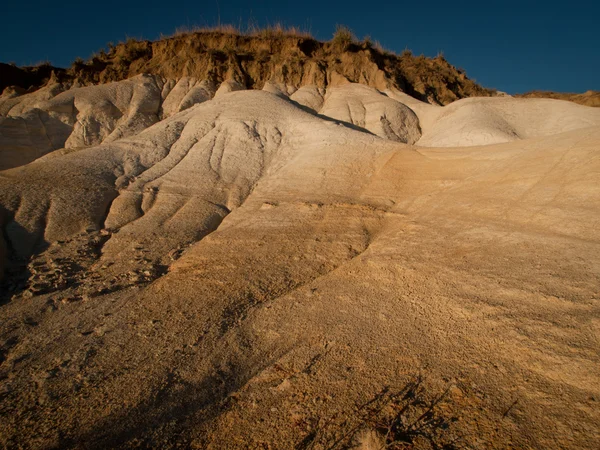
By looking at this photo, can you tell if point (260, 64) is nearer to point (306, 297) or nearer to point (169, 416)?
point (306, 297)

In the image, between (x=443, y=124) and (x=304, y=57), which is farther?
(x=304, y=57)

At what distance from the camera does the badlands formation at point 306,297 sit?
1860 mm

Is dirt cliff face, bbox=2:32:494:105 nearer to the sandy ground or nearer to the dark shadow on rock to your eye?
the sandy ground

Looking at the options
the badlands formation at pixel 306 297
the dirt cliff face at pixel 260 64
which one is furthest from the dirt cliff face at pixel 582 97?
the badlands formation at pixel 306 297

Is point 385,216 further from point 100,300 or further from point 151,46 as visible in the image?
point 151,46

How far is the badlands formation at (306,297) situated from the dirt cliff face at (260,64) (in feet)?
28.7

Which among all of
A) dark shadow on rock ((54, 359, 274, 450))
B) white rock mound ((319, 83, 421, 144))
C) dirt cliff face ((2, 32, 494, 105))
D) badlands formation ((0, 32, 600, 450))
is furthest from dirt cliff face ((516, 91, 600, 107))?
dark shadow on rock ((54, 359, 274, 450))

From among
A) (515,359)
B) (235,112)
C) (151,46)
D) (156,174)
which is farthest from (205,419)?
(151,46)

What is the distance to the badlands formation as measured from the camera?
1.86 meters

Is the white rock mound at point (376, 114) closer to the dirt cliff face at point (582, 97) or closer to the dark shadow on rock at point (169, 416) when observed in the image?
the dark shadow on rock at point (169, 416)

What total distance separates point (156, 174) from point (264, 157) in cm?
236

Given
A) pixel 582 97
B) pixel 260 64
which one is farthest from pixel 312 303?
pixel 582 97

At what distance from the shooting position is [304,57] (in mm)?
15336

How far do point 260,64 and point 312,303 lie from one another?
14476 mm
